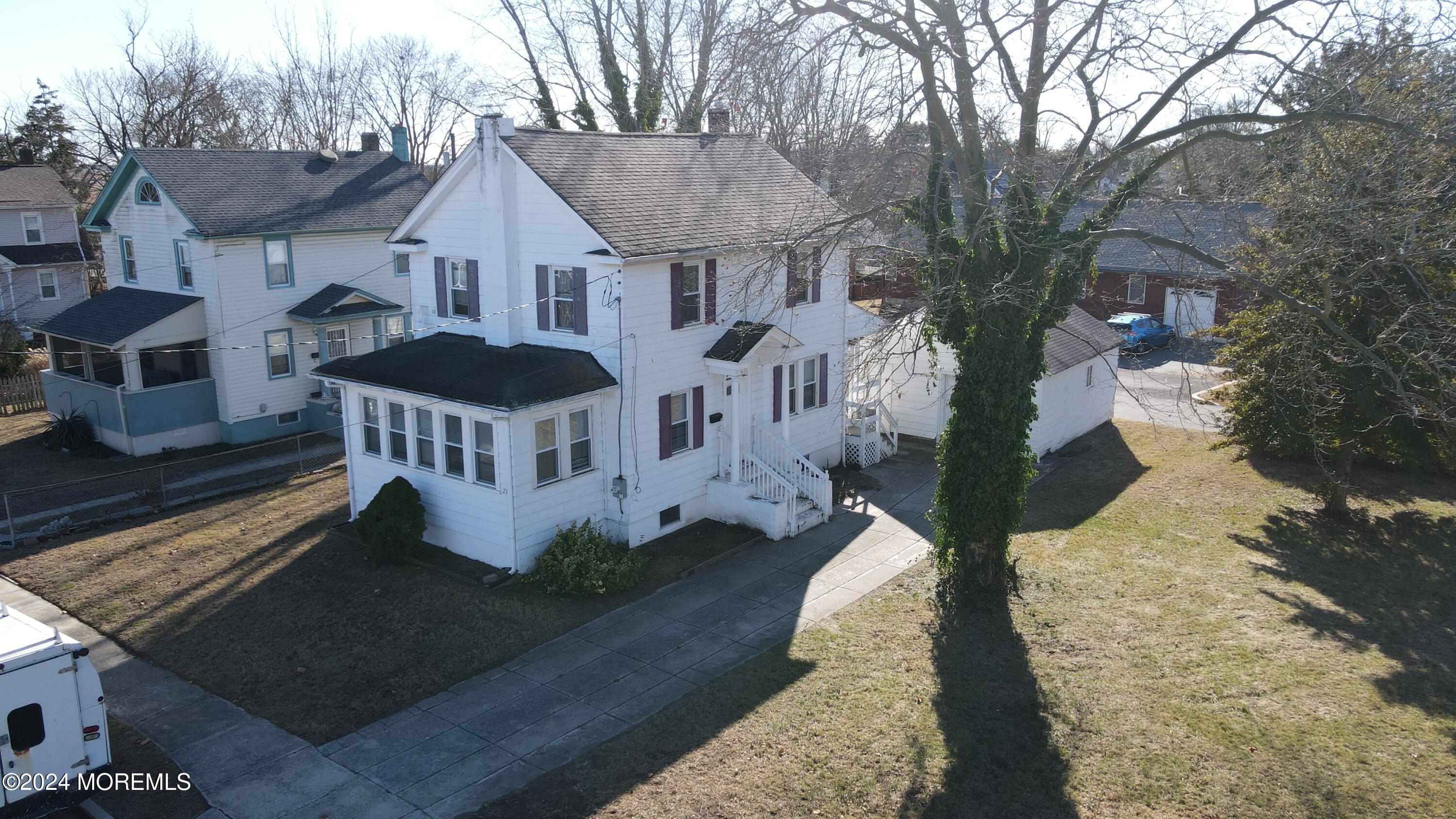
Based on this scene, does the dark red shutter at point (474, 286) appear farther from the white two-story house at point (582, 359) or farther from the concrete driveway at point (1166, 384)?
the concrete driveway at point (1166, 384)

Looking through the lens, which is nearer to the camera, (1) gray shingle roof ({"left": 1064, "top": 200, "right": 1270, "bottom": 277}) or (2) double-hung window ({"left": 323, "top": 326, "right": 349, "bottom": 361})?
(1) gray shingle roof ({"left": 1064, "top": 200, "right": 1270, "bottom": 277})

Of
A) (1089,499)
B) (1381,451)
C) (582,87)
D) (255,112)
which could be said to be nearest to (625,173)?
(1089,499)

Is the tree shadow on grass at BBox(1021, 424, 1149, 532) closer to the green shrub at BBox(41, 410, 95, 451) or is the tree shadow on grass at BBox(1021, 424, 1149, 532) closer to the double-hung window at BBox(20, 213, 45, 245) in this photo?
the green shrub at BBox(41, 410, 95, 451)

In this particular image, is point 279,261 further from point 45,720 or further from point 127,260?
point 45,720

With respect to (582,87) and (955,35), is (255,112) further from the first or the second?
(955,35)

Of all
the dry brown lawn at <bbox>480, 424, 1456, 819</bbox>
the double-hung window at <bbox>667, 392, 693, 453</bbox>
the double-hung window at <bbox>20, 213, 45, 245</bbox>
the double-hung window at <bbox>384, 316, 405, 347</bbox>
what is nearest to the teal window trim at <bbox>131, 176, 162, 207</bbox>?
the double-hung window at <bbox>384, 316, 405, 347</bbox>

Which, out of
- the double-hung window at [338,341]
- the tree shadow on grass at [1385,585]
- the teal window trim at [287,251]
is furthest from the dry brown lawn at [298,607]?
the tree shadow on grass at [1385,585]
